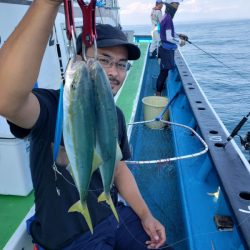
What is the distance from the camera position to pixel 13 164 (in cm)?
219

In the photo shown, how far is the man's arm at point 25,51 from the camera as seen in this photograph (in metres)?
0.88

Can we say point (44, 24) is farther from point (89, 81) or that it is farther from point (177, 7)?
point (177, 7)

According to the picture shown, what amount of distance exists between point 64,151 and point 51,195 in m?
0.28

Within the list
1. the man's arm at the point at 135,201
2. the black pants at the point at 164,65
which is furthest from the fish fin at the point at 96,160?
the black pants at the point at 164,65

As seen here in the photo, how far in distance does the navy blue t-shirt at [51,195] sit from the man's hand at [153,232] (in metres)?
0.34

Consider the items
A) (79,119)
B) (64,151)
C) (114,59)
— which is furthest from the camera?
(114,59)

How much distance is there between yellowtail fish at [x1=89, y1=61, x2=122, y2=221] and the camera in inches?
34.8

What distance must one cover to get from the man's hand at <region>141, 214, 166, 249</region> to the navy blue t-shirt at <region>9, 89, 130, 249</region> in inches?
13.4

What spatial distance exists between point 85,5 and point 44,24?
0.15 m

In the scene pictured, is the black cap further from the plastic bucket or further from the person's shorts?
the person's shorts

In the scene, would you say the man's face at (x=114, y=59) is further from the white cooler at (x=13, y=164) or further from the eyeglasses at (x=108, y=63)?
the white cooler at (x=13, y=164)

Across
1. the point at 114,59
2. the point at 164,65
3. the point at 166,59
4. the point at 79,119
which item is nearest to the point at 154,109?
the point at 164,65

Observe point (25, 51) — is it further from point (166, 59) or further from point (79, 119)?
point (166, 59)

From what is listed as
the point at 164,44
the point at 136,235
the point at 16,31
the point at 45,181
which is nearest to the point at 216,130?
the point at 136,235
